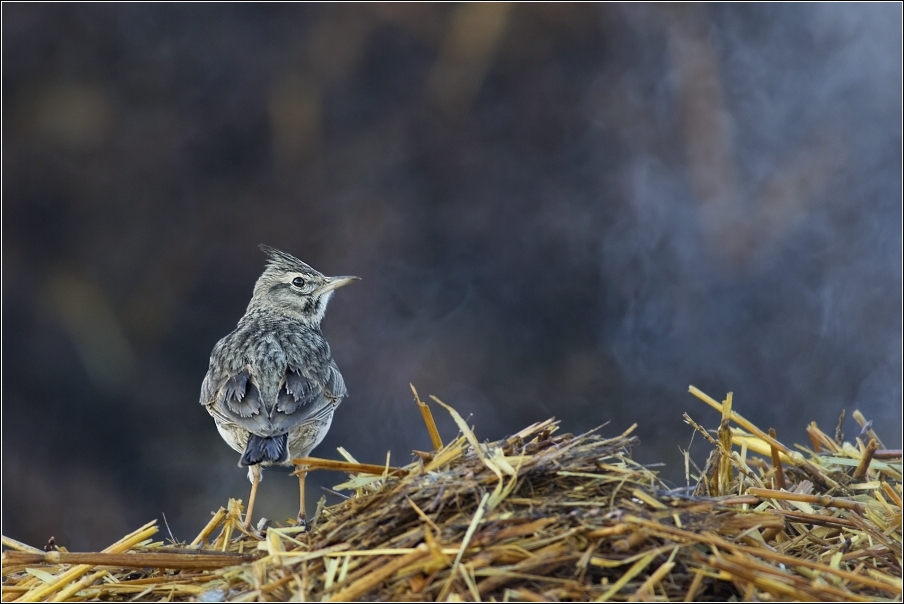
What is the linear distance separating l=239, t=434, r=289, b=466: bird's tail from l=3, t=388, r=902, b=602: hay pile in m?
0.58

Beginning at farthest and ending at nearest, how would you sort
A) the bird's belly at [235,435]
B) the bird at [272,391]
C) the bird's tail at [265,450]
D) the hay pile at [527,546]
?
the bird's belly at [235,435], the bird at [272,391], the bird's tail at [265,450], the hay pile at [527,546]

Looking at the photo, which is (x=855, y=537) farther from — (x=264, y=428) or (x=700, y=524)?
(x=264, y=428)

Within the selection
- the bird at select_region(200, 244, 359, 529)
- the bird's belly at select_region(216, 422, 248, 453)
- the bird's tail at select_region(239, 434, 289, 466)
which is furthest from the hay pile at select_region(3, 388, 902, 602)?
the bird's belly at select_region(216, 422, 248, 453)

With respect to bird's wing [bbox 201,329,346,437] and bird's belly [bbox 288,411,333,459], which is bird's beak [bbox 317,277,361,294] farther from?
bird's belly [bbox 288,411,333,459]

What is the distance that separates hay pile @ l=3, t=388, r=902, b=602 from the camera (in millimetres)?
1809

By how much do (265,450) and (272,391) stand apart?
1.00 feet

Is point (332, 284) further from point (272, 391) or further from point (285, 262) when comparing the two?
point (272, 391)

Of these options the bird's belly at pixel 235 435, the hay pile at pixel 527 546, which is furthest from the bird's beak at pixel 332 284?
the hay pile at pixel 527 546

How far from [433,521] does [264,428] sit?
4.45 feet

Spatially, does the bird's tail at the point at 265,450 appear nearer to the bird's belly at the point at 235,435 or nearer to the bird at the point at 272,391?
the bird at the point at 272,391

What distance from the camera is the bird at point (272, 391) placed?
10.4 feet

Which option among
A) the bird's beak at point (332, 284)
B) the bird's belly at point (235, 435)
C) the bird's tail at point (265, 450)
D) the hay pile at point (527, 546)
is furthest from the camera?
the bird's beak at point (332, 284)

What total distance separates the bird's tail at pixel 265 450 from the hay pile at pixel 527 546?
577mm

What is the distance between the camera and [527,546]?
184cm
